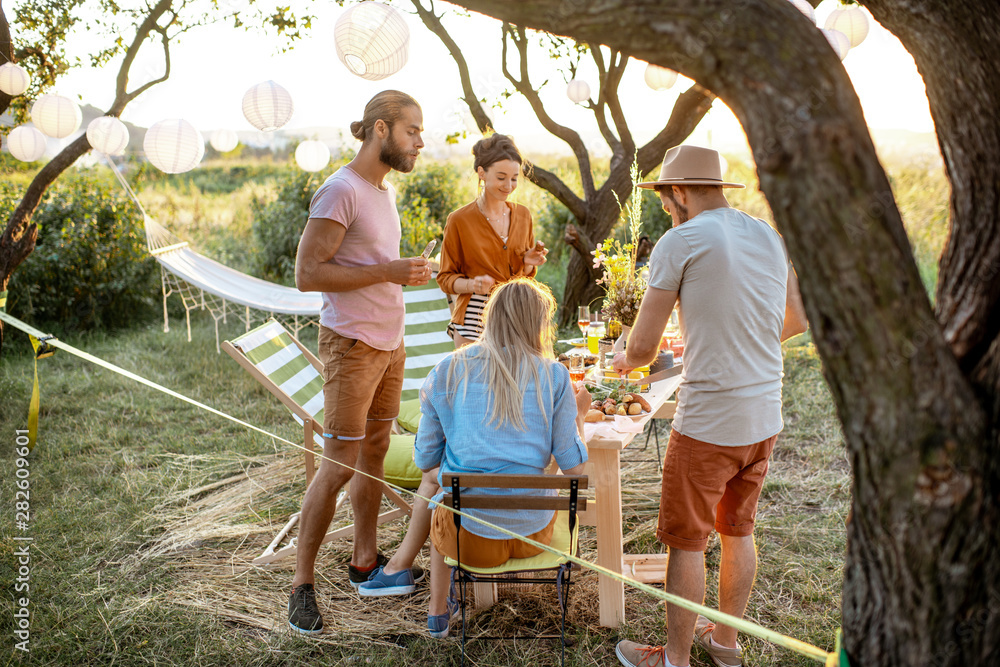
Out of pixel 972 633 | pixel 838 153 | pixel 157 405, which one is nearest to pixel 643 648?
pixel 972 633

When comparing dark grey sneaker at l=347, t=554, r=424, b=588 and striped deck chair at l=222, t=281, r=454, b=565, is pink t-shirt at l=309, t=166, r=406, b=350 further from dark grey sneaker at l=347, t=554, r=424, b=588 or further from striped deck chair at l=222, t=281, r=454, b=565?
dark grey sneaker at l=347, t=554, r=424, b=588

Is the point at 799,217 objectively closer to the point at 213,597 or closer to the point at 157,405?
the point at 213,597

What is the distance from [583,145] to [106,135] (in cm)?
421

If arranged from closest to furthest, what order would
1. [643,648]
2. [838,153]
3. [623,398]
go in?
[838,153], [643,648], [623,398]

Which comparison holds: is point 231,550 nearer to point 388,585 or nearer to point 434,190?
point 388,585

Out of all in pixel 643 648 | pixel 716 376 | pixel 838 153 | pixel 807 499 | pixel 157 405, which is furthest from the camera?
pixel 157 405

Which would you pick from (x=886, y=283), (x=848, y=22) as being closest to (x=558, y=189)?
(x=848, y=22)

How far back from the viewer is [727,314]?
6.62 feet

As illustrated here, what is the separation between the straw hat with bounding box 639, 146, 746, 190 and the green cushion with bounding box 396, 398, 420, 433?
2022 mm

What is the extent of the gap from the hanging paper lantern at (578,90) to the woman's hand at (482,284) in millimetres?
3579

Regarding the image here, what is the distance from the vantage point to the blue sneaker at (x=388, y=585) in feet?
9.30

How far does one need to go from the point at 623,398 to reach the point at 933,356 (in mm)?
1654

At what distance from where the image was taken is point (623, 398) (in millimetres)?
2742

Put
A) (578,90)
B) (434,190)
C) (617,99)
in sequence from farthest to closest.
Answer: (434,190) < (617,99) < (578,90)
